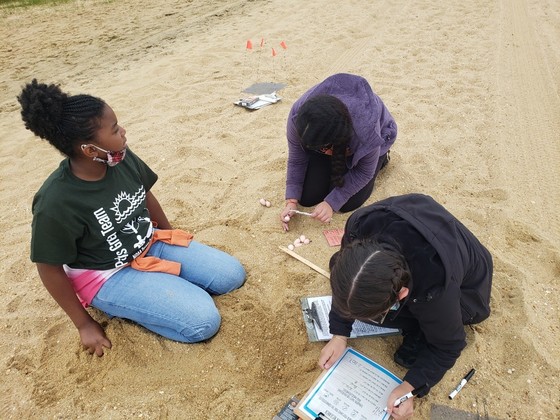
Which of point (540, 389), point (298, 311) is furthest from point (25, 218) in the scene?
point (540, 389)

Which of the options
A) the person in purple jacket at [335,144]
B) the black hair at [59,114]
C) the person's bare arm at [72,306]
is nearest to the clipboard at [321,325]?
the person in purple jacket at [335,144]

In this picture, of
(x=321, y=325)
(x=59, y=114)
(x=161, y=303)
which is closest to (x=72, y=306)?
(x=161, y=303)

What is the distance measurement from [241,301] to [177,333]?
0.41 meters

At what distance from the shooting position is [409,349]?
1.94 meters

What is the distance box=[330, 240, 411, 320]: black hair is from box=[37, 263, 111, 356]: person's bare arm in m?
1.23

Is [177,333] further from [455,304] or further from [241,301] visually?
[455,304]

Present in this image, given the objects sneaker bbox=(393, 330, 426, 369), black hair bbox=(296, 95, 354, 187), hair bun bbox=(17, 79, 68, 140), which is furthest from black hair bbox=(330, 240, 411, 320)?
hair bun bbox=(17, 79, 68, 140)

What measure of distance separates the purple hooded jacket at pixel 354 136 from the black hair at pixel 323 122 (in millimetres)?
185

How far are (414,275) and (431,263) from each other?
0.07 metres

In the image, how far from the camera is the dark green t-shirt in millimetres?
1669

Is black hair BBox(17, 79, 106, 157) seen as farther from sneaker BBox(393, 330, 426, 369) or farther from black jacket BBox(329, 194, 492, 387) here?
sneaker BBox(393, 330, 426, 369)

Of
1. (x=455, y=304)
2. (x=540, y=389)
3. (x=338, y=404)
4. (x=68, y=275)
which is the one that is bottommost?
(x=540, y=389)

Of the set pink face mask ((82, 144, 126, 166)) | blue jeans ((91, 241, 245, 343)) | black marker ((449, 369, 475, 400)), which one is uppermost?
pink face mask ((82, 144, 126, 166))

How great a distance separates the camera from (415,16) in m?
6.60
